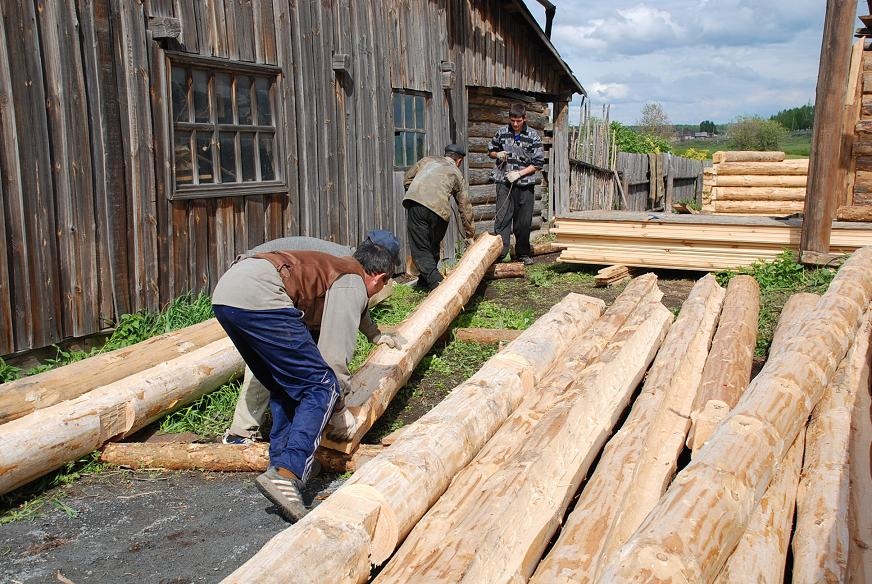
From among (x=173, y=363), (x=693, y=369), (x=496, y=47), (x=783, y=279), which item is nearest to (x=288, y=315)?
→ (x=173, y=363)

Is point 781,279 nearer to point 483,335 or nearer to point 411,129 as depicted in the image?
point 483,335

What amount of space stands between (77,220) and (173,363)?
1646 mm

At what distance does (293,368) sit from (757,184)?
10853mm

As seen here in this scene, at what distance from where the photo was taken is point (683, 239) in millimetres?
9641

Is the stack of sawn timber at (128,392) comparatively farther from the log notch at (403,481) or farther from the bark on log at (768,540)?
the bark on log at (768,540)

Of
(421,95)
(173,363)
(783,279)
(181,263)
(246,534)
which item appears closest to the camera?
(246,534)

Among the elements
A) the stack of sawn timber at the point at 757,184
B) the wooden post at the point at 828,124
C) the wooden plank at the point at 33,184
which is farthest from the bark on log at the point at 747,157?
the wooden plank at the point at 33,184

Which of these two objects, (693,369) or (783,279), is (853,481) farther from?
(783,279)

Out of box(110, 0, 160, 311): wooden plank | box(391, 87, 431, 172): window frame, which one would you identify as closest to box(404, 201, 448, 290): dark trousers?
box(391, 87, 431, 172): window frame

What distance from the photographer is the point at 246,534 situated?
153 inches

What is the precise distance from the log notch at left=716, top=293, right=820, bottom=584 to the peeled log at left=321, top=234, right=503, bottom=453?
2222mm

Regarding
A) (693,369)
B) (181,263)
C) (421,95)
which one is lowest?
(693,369)

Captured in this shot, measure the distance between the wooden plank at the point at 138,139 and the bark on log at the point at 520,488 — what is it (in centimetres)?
377

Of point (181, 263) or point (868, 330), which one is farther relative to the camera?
point (181, 263)
